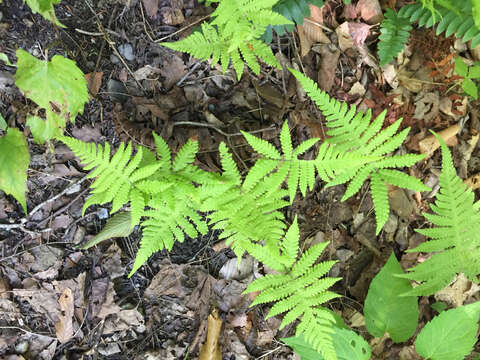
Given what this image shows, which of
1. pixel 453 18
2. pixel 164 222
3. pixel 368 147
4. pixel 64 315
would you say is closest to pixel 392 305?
pixel 368 147

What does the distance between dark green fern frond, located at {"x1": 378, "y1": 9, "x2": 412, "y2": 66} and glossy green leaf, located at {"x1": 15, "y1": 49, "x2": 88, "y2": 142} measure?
8.10 feet

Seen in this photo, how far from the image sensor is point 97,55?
3223 mm

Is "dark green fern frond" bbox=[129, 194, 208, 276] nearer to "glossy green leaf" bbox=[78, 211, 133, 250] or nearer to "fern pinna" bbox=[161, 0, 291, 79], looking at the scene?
"glossy green leaf" bbox=[78, 211, 133, 250]

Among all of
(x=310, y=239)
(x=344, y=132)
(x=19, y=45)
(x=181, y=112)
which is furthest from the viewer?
(x=310, y=239)

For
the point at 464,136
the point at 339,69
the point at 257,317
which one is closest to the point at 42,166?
the point at 257,317

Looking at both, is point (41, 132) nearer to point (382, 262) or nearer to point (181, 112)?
point (181, 112)

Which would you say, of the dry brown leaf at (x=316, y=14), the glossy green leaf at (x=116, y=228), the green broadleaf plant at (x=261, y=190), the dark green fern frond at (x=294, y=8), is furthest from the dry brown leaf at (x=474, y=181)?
the glossy green leaf at (x=116, y=228)

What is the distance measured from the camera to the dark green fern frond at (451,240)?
288cm

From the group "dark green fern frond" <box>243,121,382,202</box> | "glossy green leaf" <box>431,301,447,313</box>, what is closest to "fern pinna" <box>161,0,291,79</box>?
"dark green fern frond" <box>243,121,382,202</box>

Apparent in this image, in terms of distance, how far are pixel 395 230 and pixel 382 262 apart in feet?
1.09

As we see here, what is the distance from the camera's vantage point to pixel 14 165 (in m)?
2.73

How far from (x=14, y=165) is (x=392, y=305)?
10.3 feet

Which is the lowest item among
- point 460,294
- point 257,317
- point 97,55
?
point 460,294

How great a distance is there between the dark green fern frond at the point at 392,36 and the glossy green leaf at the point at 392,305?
5.62ft
